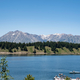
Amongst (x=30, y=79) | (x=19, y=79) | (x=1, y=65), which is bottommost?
(x=19, y=79)

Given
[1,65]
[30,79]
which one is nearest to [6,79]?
[1,65]

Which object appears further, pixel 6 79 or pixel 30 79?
pixel 30 79

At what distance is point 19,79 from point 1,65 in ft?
150

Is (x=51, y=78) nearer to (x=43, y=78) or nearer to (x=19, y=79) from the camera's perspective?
(x=43, y=78)

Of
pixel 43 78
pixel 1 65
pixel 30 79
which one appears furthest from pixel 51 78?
pixel 1 65

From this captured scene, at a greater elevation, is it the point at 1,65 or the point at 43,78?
the point at 1,65

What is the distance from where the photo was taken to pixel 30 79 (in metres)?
42.8

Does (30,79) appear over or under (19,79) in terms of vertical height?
over

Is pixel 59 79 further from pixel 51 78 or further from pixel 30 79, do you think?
pixel 30 79

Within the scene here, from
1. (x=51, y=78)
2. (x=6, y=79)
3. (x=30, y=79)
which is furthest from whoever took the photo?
(x=51, y=78)

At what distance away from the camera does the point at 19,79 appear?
8000 cm

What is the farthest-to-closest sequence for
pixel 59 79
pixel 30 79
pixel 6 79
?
1. pixel 59 79
2. pixel 30 79
3. pixel 6 79

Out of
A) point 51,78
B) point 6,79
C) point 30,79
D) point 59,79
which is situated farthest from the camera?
point 51,78

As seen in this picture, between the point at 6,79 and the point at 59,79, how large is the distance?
46.0 m
